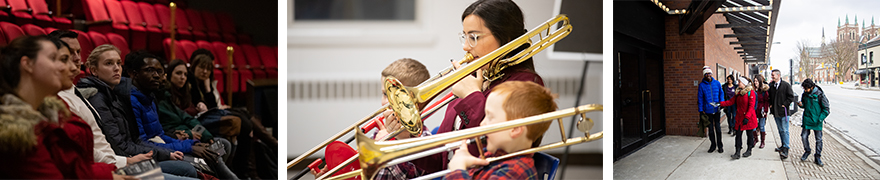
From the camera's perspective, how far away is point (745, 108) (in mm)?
3467

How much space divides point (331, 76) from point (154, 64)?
1.11 metres

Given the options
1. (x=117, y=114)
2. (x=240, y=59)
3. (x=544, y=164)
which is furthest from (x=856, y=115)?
(x=117, y=114)

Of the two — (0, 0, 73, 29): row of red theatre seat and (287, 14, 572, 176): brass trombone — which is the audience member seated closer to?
(0, 0, 73, 29): row of red theatre seat

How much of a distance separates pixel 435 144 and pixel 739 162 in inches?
96.8

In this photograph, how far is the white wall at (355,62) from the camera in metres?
2.78

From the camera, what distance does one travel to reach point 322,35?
126 inches

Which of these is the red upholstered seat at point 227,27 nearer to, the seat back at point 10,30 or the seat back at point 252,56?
the seat back at point 252,56

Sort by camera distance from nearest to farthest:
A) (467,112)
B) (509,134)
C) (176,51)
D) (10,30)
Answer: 1. (509,134)
2. (467,112)
3. (10,30)
4. (176,51)

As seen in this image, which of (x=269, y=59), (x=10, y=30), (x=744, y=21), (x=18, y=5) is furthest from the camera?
(x=744, y=21)

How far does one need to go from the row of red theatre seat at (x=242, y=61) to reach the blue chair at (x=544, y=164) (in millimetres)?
2075

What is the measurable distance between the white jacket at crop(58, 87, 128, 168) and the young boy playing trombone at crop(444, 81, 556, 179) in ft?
6.29

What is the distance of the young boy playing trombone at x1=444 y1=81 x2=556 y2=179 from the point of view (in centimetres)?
216

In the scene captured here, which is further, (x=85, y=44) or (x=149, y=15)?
(x=149, y=15)

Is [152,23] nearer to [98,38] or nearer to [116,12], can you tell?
[116,12]
